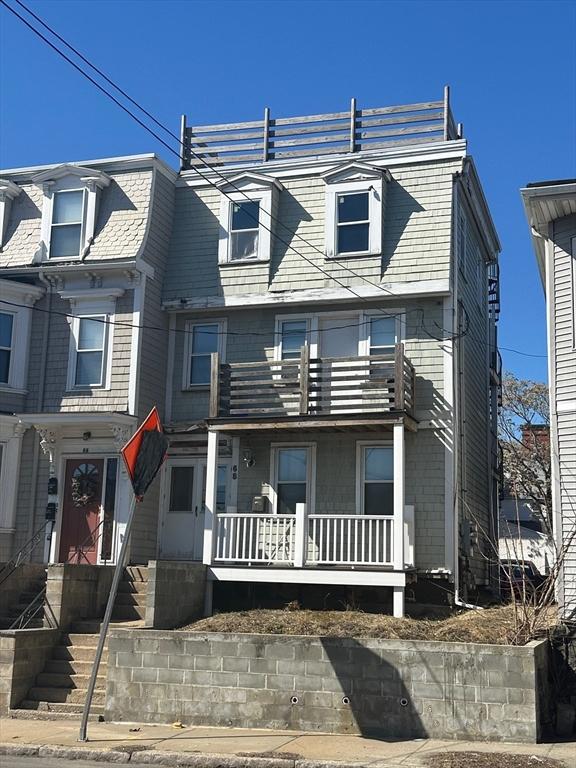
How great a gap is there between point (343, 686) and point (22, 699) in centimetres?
526

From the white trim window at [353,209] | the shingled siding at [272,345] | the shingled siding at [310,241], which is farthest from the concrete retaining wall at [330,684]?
the white trim window at [353,209]

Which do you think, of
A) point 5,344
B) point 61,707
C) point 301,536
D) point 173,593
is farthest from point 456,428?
point 5,344

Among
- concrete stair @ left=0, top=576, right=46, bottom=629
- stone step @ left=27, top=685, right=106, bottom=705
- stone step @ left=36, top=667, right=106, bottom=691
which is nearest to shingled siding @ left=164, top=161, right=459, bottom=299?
concrete stair @ left=0, top=576, right=46, bottom=629

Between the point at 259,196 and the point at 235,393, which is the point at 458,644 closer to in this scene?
the point at 235,393

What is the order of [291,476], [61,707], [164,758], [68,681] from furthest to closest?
[291,476] < [68,681] < [61,707] < [164,758]

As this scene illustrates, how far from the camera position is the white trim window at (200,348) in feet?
67.0

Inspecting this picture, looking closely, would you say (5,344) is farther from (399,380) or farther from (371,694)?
(371,694)

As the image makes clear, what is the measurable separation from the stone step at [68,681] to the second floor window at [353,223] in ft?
33.1

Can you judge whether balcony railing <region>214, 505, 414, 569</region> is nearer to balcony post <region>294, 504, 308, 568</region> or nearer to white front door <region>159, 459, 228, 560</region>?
balcony post <region>294, 504, 308, 568</region>

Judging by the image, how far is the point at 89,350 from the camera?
65.4 feet

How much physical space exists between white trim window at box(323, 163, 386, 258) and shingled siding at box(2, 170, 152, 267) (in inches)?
163

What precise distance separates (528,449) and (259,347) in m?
15.3

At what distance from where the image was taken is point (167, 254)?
21.0 m

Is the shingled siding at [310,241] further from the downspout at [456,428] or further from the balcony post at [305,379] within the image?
the balcony post at [305,379]
